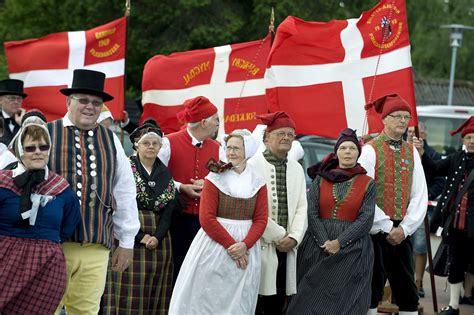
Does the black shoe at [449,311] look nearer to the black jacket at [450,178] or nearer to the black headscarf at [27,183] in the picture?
the black jacket at [450,178]

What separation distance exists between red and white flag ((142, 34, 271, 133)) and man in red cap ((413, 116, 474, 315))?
227cm

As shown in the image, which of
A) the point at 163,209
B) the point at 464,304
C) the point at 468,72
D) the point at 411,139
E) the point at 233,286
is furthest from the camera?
the point at 468,72

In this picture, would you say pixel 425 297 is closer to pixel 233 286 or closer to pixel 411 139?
pixel 411 139

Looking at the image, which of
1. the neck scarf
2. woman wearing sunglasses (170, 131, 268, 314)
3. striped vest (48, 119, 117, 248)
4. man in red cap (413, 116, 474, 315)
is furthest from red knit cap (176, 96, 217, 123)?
man in red cap (413, 116, 474, 315)

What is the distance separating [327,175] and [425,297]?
328 cm

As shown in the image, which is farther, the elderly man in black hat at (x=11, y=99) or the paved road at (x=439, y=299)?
the elderly man in black hat at (x=11, y=99)

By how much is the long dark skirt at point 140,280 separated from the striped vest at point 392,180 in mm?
1838

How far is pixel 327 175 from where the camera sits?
8.37 m

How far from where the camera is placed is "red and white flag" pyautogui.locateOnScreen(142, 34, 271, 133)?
11.3m

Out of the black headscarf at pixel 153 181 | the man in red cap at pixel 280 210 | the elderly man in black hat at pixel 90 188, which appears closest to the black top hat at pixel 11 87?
the black headscarf at pixel 153 181

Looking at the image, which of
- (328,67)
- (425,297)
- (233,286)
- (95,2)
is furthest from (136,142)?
(95,2)

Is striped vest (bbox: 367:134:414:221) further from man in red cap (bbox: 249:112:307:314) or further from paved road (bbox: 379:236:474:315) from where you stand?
paved road (bbox: 379:236:474:315)

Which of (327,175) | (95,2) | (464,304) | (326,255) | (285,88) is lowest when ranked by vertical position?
(464,304)

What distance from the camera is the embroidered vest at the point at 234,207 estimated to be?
25.9 ft
